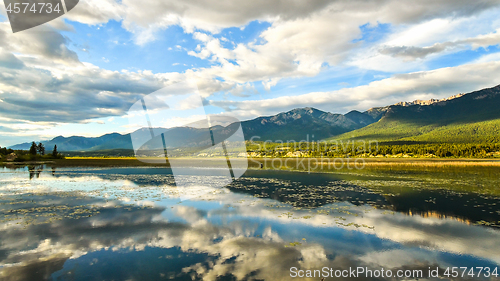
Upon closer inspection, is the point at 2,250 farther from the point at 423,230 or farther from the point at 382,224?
the point at 423,230

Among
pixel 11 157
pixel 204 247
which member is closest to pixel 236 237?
pixel 204 247

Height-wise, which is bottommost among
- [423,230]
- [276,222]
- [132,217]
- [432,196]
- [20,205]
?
[432,196]

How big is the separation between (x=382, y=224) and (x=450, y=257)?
5218mm

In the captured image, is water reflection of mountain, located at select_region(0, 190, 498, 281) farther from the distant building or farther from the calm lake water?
the distant building

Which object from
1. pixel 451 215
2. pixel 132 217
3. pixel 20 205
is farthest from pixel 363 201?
pixel 20 205

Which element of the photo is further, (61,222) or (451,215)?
(451,215)

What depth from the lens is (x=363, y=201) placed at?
80.0 ft

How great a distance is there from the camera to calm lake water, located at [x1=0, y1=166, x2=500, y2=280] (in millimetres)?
10227

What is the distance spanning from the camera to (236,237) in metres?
14.1

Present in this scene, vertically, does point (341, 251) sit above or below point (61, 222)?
below

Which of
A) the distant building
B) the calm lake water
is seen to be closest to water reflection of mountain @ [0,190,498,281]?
the calm lake water

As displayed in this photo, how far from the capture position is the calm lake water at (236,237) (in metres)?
10.2

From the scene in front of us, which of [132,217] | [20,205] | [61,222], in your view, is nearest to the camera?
[61,222]

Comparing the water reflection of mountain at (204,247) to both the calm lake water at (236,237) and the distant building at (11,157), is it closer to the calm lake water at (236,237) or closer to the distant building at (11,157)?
the calm lake water at (236,237)
